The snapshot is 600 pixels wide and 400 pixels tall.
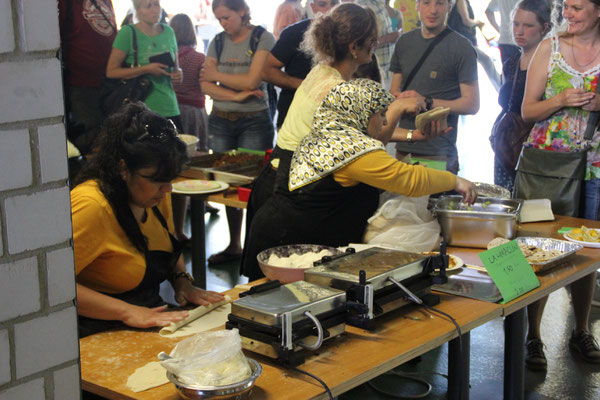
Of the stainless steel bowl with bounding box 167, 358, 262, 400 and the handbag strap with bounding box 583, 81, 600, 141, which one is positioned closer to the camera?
the stainless steel bowl with bounding box 167, 358, 262, 400

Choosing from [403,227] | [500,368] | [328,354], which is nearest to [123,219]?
[328,354]

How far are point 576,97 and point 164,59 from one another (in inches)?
111

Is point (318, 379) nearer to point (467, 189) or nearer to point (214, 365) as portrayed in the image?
point (214, 365)

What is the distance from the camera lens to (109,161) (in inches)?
88.0

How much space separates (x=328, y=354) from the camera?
6.14 feet

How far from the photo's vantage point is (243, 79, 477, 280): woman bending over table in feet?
8.71

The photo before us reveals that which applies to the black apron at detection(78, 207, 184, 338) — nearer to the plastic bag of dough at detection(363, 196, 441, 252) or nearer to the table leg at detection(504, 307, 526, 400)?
the plastic bag of dough at detection(363, 196, 441, 252)

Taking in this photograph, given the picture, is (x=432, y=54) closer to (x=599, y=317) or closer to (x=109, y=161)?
(x=599, y=317)

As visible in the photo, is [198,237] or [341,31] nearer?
[341,31]

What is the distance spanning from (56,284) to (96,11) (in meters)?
3.80

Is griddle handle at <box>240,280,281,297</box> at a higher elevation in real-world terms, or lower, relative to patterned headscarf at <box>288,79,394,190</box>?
lower

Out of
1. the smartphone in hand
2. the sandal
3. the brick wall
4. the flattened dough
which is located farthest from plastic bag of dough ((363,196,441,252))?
the smartphone in hand

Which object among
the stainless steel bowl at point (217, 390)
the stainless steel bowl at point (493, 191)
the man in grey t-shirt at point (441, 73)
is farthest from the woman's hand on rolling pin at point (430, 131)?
the stainless steel bowl at point (217, 390)

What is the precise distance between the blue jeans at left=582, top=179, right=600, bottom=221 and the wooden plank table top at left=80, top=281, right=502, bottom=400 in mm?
1524
